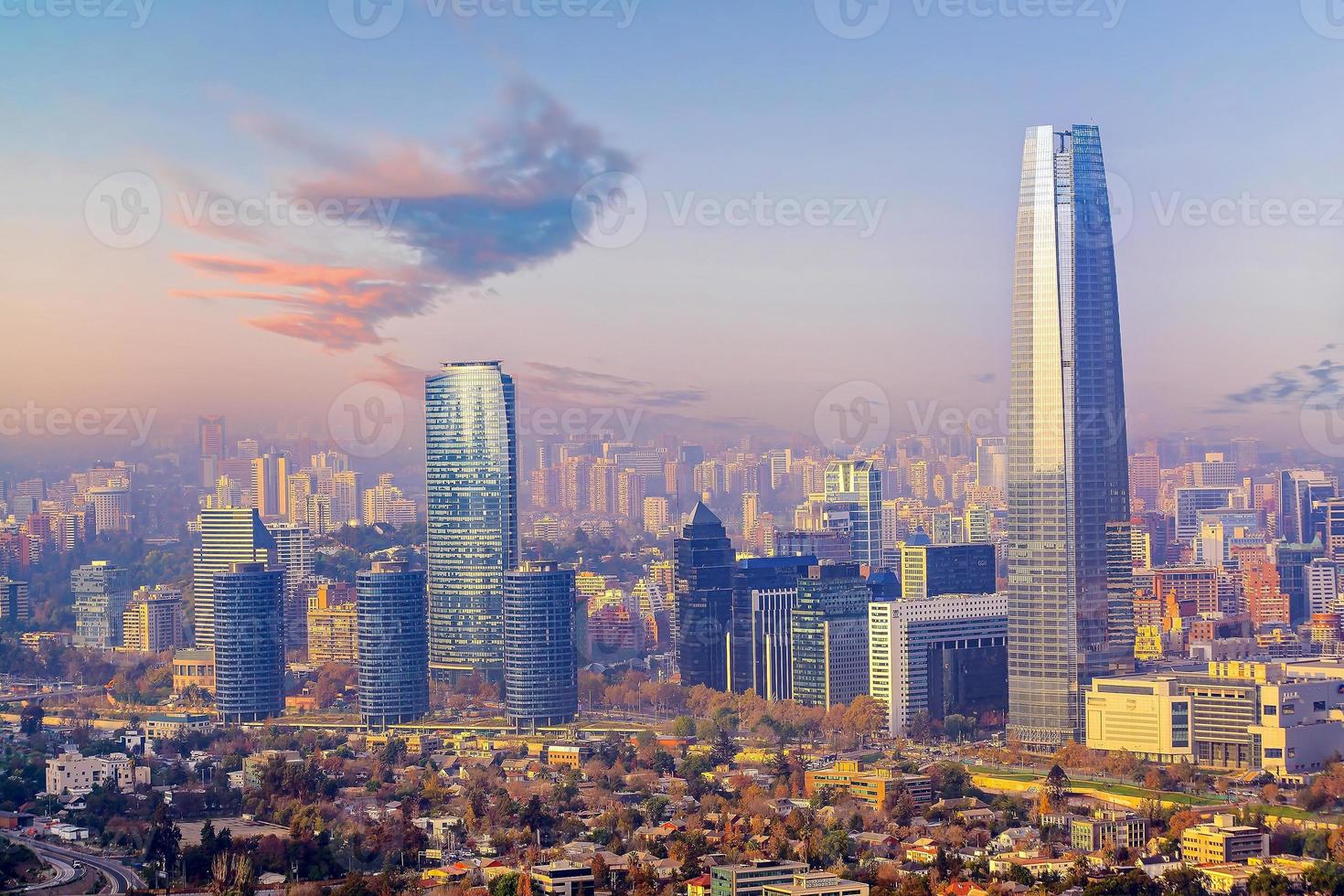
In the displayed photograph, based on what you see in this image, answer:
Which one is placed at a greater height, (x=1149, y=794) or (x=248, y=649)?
(x=248, y=649)

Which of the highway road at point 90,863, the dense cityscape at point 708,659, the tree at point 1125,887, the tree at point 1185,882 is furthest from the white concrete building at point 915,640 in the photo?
the highway road at point 90,863

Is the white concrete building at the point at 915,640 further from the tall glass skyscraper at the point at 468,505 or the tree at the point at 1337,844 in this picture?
the tree at the point at 1337,844

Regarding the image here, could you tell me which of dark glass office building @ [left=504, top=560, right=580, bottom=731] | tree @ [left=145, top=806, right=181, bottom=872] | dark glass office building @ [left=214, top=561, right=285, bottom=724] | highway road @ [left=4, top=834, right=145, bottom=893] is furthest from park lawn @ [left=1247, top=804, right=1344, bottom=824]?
dark glass office building @ [left=214, top=561, right=285, bottom=724]

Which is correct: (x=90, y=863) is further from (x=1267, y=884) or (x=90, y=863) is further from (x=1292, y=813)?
(x=1292, y=813)

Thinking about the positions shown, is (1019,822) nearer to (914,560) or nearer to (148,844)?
(148,844)

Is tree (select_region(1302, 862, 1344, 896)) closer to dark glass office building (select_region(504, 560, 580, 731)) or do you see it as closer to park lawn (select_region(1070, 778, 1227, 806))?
park lawn (select_region(1070, 778, 1227, 806))

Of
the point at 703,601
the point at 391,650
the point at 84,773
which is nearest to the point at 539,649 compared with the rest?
the point at 391,650

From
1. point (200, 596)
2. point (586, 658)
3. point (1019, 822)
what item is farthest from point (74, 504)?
point (1019, 822)
